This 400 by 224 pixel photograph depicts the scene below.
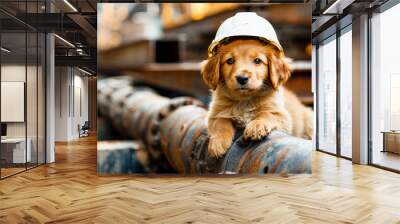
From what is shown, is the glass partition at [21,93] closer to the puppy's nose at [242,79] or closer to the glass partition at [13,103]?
the glass partition at [13,103]

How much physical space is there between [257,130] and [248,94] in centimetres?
48

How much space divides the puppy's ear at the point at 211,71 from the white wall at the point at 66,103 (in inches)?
347

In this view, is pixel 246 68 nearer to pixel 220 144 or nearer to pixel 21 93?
pixel 220 144

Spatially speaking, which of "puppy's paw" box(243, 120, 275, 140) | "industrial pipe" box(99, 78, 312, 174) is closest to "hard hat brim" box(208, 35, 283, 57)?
"industrial pipe" box(99, 78, 312, 174)

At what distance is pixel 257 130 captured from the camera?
517 centimetres

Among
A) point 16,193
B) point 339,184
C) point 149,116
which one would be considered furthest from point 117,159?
point 339,184

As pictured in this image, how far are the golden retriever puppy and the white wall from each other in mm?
9007

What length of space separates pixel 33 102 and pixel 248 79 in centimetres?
356

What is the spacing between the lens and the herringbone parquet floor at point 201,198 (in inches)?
135

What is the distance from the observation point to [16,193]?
4.49 metres

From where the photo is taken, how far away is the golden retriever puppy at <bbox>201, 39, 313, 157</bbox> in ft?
16.7

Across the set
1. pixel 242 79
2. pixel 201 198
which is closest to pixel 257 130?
pixel 242 79

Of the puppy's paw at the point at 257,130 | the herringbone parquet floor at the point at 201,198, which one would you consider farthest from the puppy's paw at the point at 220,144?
the herringbone parquet floor at the point at 201,198

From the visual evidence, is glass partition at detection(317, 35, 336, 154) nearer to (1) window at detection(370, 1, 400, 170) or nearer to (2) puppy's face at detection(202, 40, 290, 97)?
(1) window at detection(370, 1, 400, 170)
